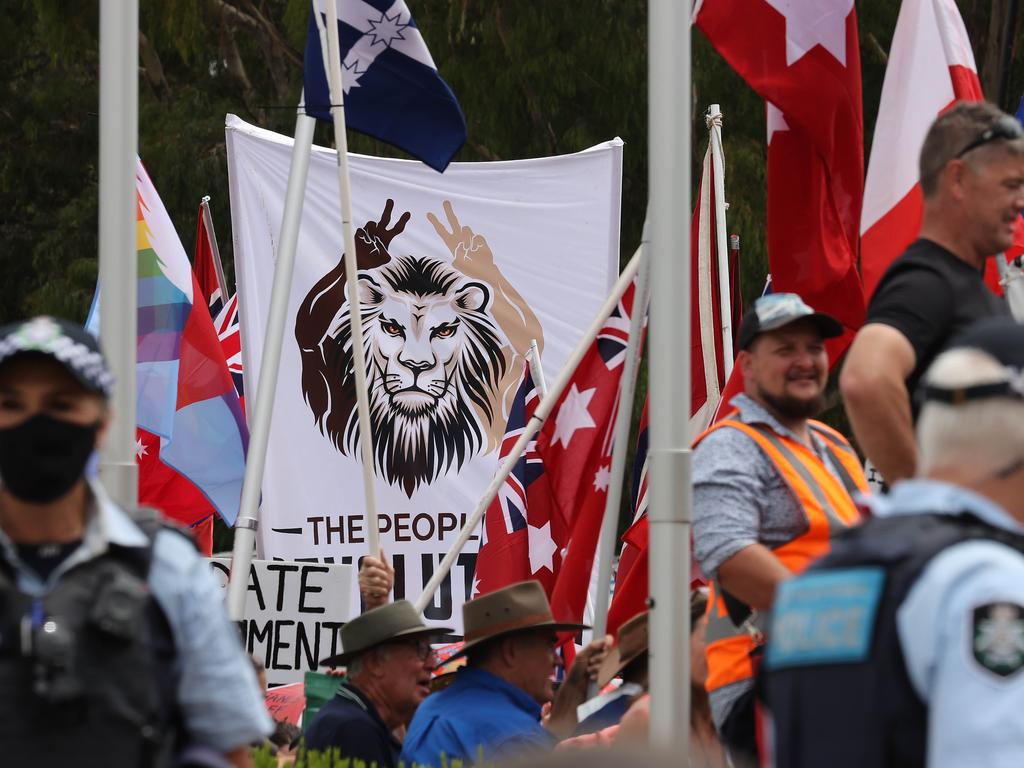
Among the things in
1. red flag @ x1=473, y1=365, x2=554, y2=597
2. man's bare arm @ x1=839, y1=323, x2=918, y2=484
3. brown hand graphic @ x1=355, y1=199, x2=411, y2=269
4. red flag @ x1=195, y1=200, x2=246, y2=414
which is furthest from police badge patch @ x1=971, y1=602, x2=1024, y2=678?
red flag @ x1=195, y1=200, x2=246, y2=414

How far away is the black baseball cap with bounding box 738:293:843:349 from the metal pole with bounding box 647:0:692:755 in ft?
0.54

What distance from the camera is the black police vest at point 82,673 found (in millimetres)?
2812

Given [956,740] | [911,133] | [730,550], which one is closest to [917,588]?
[956,740]

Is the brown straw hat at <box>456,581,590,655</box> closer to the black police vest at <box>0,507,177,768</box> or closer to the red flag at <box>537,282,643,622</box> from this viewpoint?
the red flag at <box>537,282,643,622</box>

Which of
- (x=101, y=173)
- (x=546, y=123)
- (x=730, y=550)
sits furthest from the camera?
(x=546, y=123)

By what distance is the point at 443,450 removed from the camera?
477 inches

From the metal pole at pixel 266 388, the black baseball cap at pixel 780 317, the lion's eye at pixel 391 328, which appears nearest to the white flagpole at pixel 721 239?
the lion's eye at pixel 391 328

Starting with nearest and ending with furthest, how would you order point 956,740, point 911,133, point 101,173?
point 956,740 < point 101,173 < point 911,133

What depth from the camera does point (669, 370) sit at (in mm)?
4699

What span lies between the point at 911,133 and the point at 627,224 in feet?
51.9

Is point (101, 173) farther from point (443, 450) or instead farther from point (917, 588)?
point (443, 450)

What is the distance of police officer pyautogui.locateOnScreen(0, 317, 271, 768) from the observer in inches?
111

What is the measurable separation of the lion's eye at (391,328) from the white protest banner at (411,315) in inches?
1.0

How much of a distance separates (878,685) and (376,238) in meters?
10.1
